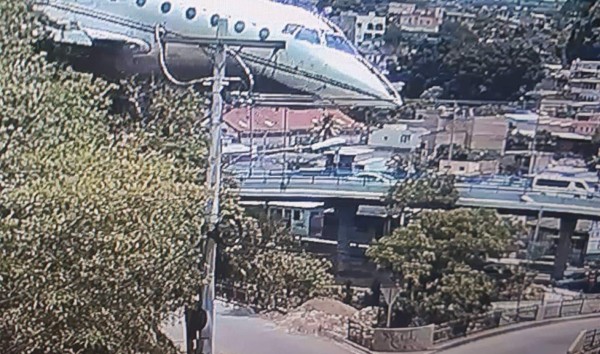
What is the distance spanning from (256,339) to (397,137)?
0.53m

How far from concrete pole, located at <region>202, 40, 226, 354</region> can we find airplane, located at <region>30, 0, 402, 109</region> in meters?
0.02

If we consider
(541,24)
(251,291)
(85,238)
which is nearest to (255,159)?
(251,291)

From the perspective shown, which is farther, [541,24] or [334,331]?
[334,331]

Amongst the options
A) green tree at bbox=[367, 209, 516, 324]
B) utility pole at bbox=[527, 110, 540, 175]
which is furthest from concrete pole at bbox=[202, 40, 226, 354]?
utility pole at bbox=[527, 110, 540, 175]

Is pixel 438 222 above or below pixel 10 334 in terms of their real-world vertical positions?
above

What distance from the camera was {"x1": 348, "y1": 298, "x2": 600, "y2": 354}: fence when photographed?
63.2 inches

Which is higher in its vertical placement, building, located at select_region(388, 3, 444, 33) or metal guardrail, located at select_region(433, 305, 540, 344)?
building, located at select_region(388, 3, 444, 33)

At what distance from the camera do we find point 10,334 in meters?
1.66

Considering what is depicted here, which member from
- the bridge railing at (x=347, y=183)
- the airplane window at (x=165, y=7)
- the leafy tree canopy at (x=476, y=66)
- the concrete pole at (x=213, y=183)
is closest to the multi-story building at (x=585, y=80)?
the leafy tree canopy at (x=476, y=66)

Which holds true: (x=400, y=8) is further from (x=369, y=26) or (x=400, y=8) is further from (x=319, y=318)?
(x=319, y=318)

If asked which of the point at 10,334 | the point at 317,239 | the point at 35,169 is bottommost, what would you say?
the point at 10,334

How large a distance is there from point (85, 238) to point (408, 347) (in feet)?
2.36

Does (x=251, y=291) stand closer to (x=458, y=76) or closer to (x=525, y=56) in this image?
(x=458, y=76)

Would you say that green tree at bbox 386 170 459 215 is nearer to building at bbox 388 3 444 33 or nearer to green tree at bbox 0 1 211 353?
building at bbox 388 3 444 33
